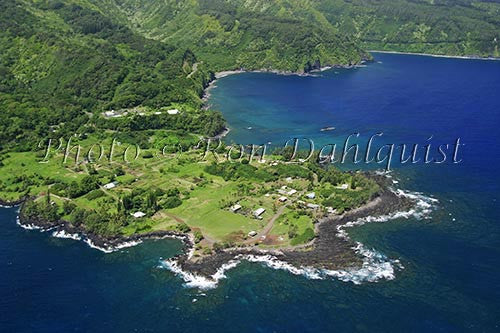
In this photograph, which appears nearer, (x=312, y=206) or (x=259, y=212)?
(x=259, y=212)

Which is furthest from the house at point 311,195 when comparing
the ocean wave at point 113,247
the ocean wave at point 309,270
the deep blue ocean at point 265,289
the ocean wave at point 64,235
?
the ocean wave at point 64,235

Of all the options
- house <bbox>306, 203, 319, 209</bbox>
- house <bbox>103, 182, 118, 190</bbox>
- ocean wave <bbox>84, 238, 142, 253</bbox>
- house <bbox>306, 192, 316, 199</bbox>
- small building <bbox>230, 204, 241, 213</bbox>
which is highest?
house <bbox>306, 192, 316, 199</bbox>

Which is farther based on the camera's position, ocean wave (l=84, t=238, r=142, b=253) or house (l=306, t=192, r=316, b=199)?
house (l=306, t=192, r=316, b=199)

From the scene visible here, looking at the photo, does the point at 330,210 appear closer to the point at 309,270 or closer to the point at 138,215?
the point at 309,270

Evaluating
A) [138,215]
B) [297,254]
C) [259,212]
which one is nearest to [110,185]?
[138,215]

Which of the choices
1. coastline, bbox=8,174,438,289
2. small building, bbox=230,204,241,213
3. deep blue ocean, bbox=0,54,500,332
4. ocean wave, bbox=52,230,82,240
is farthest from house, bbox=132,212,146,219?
small building, bbox=230,204,241,213

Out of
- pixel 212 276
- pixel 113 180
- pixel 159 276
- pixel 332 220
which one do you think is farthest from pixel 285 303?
pixel 113 180

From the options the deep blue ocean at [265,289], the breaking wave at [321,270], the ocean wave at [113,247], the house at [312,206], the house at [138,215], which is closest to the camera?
the deep blue ocean at [265,289]

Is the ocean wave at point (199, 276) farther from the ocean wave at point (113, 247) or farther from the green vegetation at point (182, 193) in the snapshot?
the ocean wave at point (113, 247)

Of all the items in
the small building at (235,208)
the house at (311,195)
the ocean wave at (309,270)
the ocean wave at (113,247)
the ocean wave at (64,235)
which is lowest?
the ocean wave at (64,235)

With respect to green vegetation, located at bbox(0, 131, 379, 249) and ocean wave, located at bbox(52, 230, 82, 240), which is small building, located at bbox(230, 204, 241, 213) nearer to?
green vegetation, located at bbox(0, 131, 379, 249)

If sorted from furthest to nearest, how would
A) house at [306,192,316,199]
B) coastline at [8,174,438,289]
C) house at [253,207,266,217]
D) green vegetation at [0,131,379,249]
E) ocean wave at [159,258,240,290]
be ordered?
house at [306,192,316,199] < house at [253,207,266,217] < green vegetation at [0,131,379,249] < coastline at [8,174,438,289] < ocean wave at [159,258,240,290]

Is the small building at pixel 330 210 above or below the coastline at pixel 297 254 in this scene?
above
